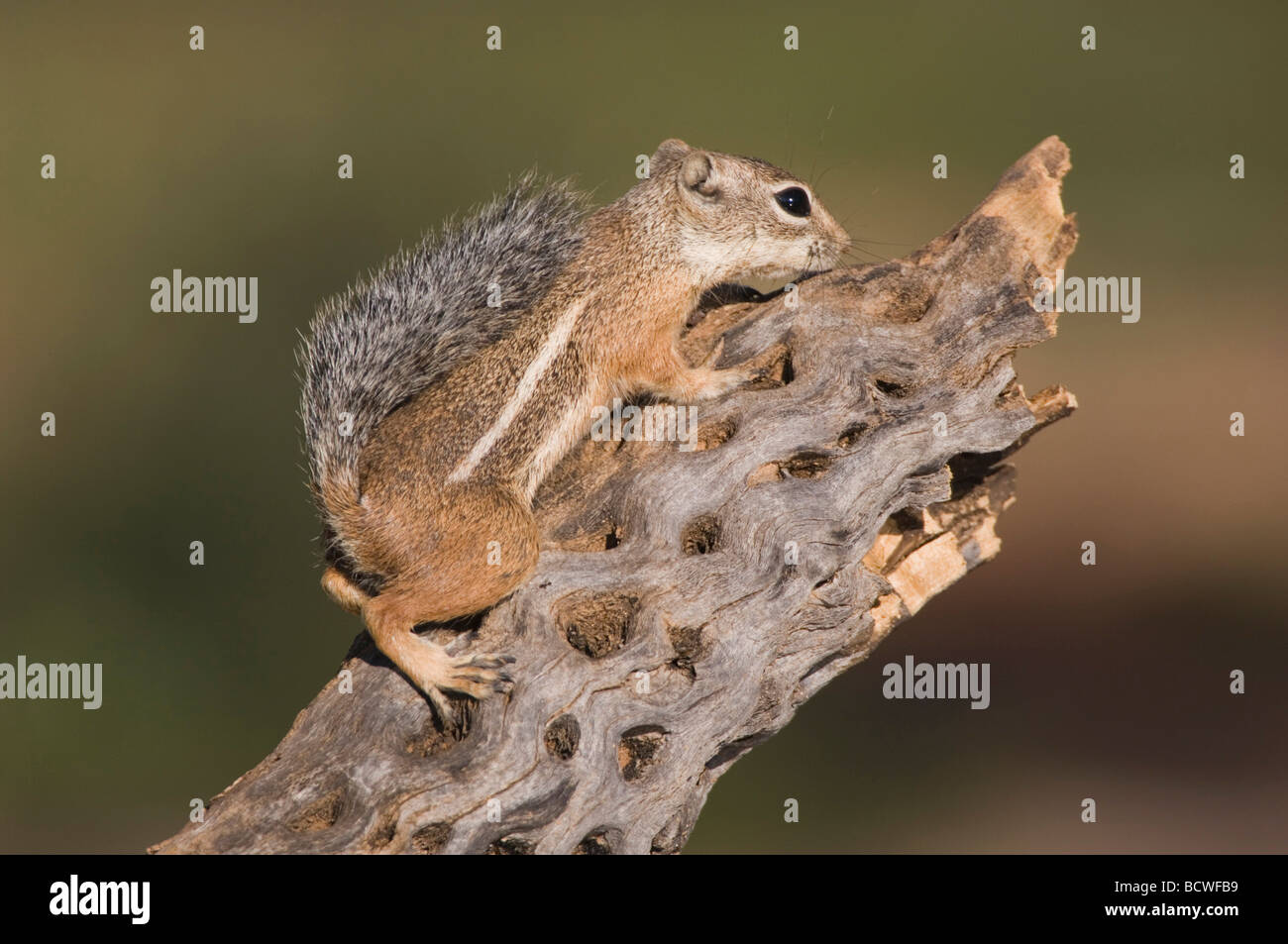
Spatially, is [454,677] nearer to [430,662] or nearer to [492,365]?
[430,662]

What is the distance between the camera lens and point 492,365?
9.41ft

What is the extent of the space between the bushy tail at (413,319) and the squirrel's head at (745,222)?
1.32 feet

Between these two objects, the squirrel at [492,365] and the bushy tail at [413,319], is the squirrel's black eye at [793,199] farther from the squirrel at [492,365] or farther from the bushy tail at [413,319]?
the bushy tail at [413,319]

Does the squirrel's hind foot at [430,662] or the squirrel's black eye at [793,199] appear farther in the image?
the squirrel's black eye at [793,199]

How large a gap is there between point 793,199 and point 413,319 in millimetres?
1232

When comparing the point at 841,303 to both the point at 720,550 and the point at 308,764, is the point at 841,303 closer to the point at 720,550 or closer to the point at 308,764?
the point at 720,550

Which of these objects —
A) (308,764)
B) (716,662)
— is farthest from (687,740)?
(308,764)

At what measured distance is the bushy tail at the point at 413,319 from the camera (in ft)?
8.80

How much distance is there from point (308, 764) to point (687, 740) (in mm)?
889

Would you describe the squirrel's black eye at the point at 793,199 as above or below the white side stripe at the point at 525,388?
above

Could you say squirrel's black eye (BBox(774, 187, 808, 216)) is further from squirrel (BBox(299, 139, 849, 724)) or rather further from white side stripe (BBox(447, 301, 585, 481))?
white side stripe (BBox(447, 301, 585, 481))

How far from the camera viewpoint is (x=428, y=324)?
9.12ft

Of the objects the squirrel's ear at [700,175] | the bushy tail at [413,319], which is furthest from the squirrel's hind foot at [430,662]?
the squirrel's ear at [700,175]

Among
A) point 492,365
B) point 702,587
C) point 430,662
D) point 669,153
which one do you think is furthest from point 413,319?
point 669,153
